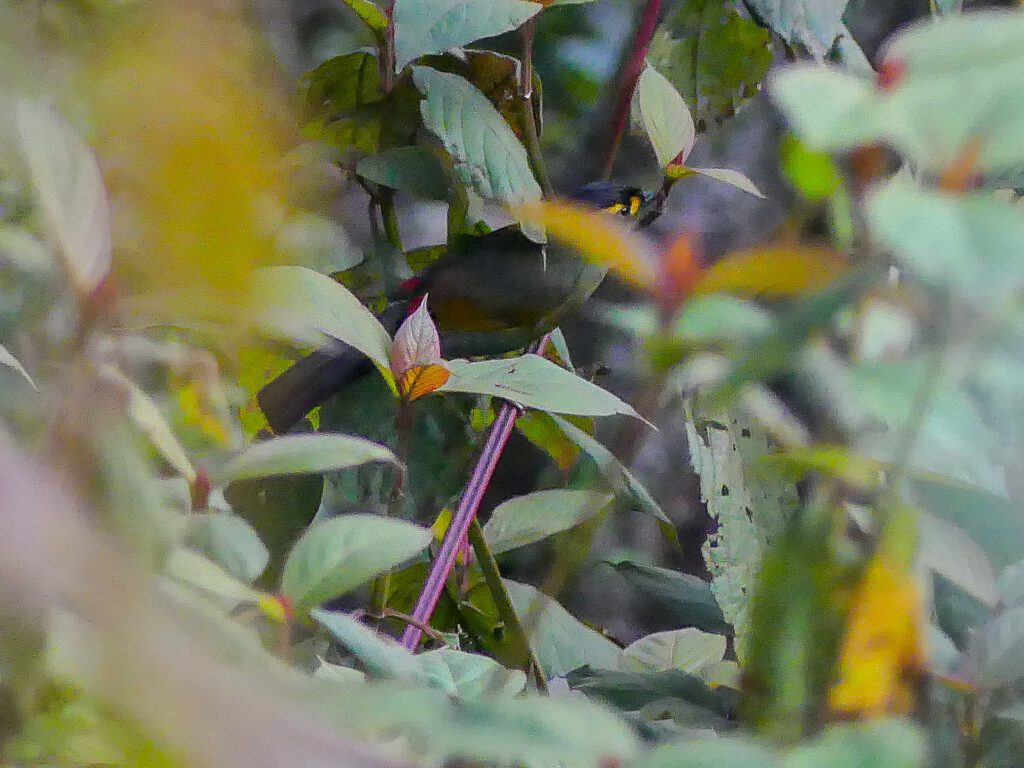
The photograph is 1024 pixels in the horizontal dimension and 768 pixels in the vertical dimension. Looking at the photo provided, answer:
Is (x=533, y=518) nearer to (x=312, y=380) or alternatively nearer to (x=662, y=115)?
(x=312, y=380)

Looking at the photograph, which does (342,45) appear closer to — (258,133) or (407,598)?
(407,598)

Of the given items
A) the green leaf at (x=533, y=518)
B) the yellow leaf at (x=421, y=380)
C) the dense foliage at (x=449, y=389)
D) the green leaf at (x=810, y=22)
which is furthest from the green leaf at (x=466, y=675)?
the green leaf at (x=810, y=22)

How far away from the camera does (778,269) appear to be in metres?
0.20

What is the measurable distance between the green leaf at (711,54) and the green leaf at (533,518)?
461 mm

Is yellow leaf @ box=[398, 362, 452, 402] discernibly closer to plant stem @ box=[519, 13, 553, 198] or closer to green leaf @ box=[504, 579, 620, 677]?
green leaf @ box=[504, 579, 620, 677]

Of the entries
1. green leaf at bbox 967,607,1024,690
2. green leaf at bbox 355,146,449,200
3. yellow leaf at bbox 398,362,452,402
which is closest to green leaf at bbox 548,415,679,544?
yellow leaf at bbox 398,362,452,402

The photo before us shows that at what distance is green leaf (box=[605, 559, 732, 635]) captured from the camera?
725 millimetres

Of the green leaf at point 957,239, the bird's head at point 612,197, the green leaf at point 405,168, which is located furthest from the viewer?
Result: the bird's head at point 612,197

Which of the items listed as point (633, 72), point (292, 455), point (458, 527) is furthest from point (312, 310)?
point (633, 72)

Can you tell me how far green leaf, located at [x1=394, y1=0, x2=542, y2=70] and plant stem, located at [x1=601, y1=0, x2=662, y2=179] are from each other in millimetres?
262

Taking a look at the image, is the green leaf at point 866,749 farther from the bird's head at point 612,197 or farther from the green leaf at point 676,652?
the bird's head at point 612,197

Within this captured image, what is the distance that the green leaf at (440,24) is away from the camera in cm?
63

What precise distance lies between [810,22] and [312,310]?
1.59 ft

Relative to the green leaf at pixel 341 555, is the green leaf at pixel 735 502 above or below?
below
